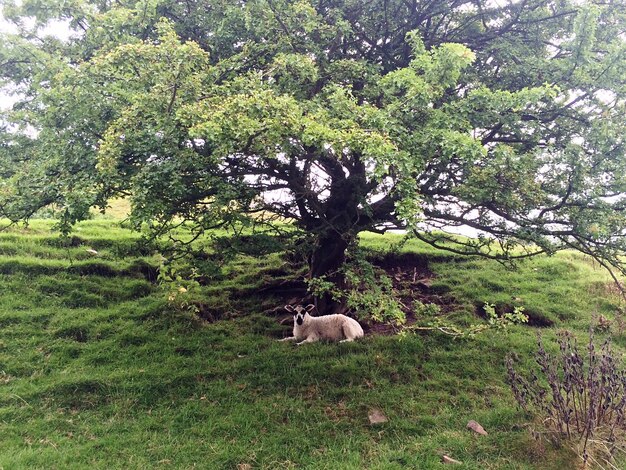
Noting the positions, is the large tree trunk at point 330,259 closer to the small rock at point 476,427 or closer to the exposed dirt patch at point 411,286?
the exposed dirt patch at point 411,286

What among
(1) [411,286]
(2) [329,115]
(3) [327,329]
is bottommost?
(3) [327,329]

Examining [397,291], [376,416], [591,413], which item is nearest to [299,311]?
[397,291]

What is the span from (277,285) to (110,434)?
5.66m

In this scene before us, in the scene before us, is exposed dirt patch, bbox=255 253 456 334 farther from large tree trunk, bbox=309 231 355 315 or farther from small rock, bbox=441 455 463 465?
small rock, bbox=441 455 463 465

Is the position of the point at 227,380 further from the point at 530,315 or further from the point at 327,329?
the point at 530,315

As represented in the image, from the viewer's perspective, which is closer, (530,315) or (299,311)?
(299,311)

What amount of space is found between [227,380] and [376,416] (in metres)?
2.67

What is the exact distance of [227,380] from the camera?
782 cm

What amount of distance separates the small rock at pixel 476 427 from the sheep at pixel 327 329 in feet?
A: 9.68

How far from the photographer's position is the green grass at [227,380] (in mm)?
6039

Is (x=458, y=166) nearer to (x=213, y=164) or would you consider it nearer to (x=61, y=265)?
(x=213, y=164)

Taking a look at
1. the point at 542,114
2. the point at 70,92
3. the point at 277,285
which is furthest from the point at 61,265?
the point at 542,114

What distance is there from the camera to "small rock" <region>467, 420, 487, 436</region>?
6449 millimetres

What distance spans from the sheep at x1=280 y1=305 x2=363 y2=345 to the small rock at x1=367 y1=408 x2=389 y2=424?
2.07 metres
